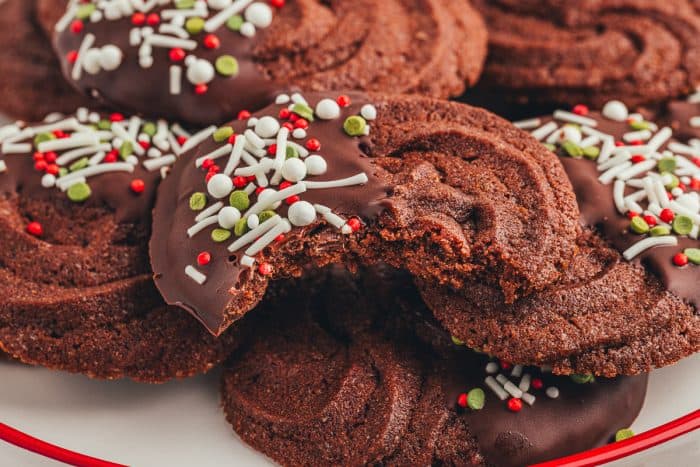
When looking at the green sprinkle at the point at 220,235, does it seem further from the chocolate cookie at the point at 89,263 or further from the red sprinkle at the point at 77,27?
the red sprinkle at the point at 77,27

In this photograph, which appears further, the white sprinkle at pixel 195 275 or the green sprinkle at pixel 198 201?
the green sprinkle at pixel 198 201

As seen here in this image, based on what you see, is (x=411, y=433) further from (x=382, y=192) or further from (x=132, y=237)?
(x=132, y=237)

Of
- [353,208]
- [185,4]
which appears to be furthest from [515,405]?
[185,4]

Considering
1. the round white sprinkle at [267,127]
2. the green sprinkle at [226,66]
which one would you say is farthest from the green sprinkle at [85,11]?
the round white sprinkle at [267,127]

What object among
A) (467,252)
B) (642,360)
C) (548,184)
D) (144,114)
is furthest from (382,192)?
(144,114)

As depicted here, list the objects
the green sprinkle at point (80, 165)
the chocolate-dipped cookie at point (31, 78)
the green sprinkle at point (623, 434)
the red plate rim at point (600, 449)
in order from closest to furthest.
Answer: the red plate rim at point (600, 449) < the green sprinkle at point (623, 434) < the green sprinkle at point (80, 165) < the chocolate-dipped cookie at point (31, 78)

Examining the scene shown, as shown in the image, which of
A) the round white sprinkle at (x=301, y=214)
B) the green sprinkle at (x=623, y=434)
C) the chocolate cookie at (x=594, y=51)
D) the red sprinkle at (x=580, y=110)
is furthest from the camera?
the chocolate cookie at (x=594, y=51)


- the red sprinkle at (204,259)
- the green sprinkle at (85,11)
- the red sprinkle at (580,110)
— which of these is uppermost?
the green sprinkle at (85,11)
